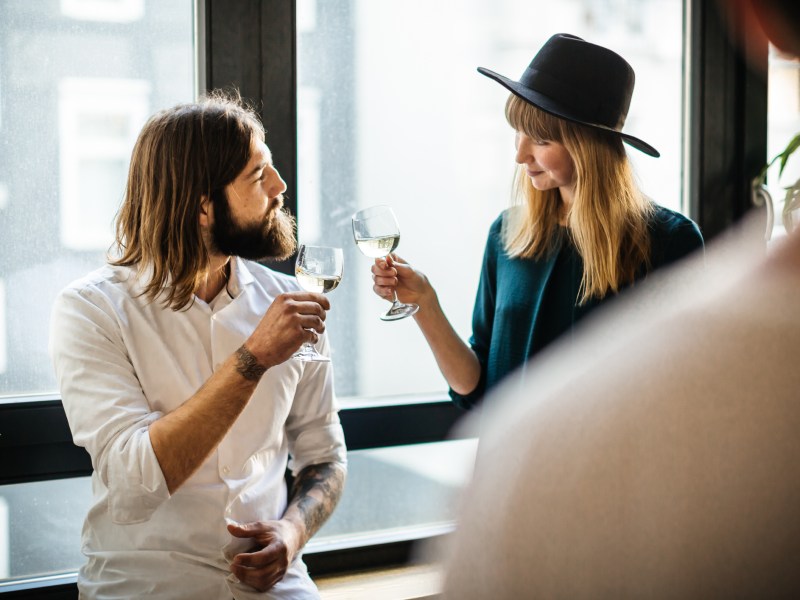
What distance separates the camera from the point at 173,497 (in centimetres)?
159

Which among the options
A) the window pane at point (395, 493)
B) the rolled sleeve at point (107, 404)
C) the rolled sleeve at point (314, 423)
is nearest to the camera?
the rolled sleeve at point (107, 404)

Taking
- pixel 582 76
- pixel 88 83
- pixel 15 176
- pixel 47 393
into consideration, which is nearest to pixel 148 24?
pixel 88 83

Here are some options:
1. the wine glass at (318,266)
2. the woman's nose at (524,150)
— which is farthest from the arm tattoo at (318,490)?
the woman's nose at (524,150)

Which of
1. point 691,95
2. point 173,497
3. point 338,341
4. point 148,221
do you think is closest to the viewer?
point 173,497

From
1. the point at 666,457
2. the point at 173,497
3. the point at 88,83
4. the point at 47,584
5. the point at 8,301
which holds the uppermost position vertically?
the point at 88,83

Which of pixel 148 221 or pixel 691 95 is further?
pixel 691 95

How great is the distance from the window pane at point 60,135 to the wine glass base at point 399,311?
2.69 ft

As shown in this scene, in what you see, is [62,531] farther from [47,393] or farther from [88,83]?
[88,83]

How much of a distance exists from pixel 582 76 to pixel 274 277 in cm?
84

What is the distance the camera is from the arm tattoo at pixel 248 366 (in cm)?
148

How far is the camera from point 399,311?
170 centimetres

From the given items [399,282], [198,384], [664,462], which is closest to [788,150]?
[399,282]

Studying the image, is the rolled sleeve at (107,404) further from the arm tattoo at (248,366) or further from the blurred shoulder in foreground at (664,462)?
the blurred shoulder in foreground at (664,462)

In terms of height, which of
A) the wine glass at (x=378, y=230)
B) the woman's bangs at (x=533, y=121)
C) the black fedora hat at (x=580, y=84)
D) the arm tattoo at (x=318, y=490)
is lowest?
the arm tattoo at (x=318, y=490)
